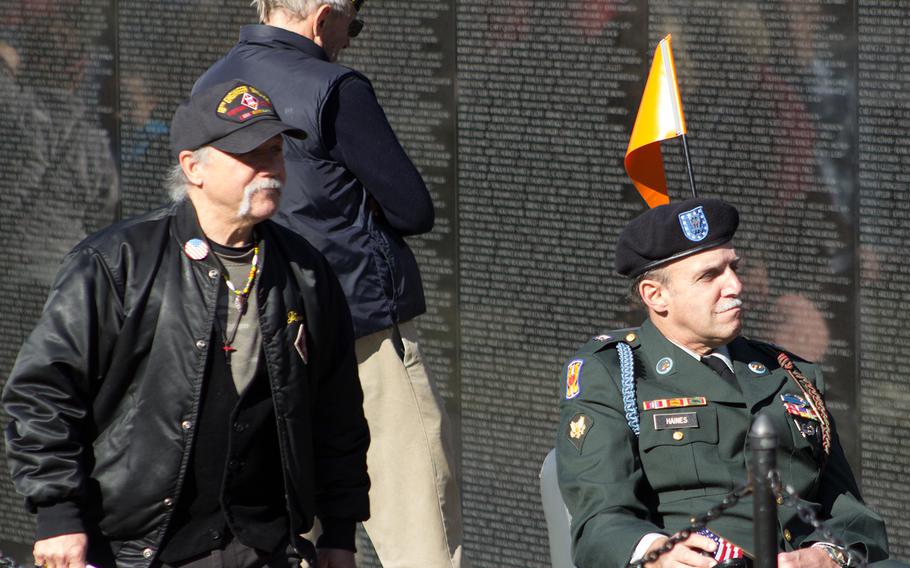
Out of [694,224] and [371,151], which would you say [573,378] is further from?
[371,151]

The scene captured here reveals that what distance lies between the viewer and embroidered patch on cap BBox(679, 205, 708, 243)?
368 centimetres

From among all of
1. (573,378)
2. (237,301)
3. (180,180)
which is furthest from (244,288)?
(573,378)

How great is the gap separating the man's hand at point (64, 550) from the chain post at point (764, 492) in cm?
136

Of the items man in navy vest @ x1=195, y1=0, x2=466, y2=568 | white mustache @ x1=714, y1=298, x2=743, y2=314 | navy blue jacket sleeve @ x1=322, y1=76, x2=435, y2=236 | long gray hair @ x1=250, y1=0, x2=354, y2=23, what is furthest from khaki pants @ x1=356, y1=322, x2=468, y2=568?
white mustache @ x1=714, y1=298, x2=743, y2=314

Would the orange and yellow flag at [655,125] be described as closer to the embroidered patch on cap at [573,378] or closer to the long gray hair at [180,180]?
the embroidered patch on cap at [573,378]

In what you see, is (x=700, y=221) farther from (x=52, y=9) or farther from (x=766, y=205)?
(x=52, y=9)

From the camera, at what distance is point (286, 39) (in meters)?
4.46

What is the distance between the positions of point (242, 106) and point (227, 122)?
0.06 meters

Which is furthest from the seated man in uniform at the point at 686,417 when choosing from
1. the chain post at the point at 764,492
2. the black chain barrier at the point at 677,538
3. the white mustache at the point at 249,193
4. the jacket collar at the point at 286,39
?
the jacket collar at the point at 286,39

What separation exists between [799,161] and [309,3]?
5.53 ft

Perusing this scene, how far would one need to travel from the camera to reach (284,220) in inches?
174

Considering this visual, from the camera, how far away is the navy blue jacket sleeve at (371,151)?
4.29 metres

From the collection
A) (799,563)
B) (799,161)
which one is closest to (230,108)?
(799,563)

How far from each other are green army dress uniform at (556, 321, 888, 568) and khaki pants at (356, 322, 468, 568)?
0.92 m
